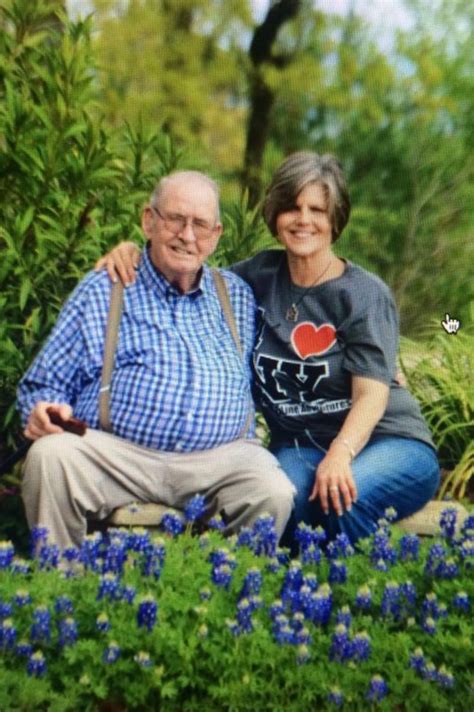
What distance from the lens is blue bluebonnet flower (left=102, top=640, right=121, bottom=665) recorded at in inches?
116

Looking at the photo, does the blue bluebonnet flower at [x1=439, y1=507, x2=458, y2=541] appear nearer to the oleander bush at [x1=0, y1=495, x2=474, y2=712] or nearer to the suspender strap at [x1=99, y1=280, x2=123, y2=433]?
the oleander bush at [x1=0, y1=495, x2=474, y2=712]

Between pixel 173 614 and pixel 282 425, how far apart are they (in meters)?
1.36

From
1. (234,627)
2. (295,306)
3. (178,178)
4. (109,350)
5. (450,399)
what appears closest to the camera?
(234,627)

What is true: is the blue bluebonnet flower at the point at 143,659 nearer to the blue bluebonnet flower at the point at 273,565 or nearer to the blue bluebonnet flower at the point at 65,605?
the blue bluebonnet flower at the point at 65,605

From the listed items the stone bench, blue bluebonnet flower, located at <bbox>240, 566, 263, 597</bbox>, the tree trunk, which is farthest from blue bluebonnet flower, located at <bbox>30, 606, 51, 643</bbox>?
the tree trunk

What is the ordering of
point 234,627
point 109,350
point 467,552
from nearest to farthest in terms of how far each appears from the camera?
point 234,627
point 467,552
point 109,350

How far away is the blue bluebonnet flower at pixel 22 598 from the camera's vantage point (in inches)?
124

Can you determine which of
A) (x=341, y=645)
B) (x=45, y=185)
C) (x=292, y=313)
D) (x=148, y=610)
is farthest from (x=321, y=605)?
(x=45, y=185)

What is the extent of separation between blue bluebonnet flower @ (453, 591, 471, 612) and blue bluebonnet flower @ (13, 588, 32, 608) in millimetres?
1216

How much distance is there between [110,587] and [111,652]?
23cm

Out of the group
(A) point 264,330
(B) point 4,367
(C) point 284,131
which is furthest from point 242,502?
(C) point 284,131

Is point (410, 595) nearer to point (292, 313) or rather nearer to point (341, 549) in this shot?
point (341, 549)

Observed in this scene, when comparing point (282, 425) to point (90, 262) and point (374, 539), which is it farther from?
point (90, 262)

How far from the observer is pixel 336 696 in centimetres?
298
